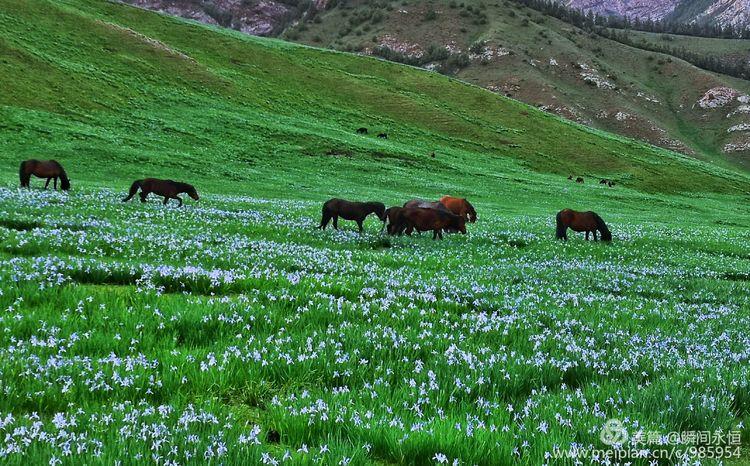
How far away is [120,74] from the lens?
73812 millimetres

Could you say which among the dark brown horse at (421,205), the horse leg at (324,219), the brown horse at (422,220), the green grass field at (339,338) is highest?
the dark brown horse at (421,205)

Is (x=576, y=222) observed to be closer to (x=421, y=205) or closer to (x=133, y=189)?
(x=421, y=205)

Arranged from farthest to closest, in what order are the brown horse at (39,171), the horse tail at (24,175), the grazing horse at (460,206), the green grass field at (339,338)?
the grazing horse at (460,206)
the brown horse at (39,171)
the horse tail at (24,175)
the green grass field at (339,338)

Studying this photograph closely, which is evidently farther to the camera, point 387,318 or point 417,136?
point 417,136

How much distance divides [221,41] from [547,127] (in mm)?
77665

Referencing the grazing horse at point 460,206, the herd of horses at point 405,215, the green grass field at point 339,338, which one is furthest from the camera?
the grazing horse at point 460,206

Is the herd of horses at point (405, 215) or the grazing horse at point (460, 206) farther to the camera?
the grazing horse at point (460, 206)

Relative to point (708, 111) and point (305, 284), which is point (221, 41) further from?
point (708, 111)

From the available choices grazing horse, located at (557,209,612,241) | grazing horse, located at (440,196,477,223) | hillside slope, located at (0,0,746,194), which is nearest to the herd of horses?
grazing horse, located at (557,209,612,241)

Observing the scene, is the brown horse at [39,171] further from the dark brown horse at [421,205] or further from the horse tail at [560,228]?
the horse tail at [560,228]

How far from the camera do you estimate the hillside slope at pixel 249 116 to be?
173ft

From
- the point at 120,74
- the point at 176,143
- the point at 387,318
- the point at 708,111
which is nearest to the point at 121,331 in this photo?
the point at 387,318

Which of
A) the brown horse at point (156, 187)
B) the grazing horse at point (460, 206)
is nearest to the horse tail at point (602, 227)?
the grazing horse at point (460, 206)

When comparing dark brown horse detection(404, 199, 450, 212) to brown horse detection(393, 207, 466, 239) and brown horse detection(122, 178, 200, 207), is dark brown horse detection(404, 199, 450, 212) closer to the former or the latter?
brown horse detection(393, 207, 466, 239)
